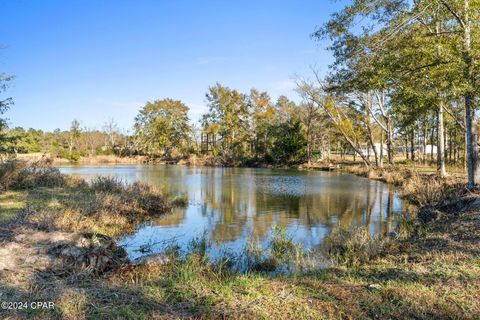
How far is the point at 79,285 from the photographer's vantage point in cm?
529

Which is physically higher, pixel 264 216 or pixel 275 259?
pixel 275 259

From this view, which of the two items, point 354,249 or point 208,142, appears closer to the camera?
point 354,249

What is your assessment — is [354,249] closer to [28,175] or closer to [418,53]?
[418,53]

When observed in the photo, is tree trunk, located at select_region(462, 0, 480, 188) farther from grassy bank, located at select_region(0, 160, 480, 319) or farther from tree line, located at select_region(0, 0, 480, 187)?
grassy bank, located at select_region(0, 160, 480, 319)

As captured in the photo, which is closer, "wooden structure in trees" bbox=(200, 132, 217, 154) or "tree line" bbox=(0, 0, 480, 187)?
"tree line" bbox=(0, 0, 480, 187)

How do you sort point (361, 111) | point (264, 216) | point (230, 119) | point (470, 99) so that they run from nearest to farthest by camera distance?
point (470, 99) < point (264, 216) < point (361, 111) < point (230, 119)

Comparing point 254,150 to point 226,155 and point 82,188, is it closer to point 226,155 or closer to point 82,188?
point 226,155

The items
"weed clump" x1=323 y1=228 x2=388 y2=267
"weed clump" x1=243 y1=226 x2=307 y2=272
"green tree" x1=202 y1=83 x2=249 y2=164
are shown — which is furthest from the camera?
"green tree" x1=202 y1=83 x2=249 y2=164

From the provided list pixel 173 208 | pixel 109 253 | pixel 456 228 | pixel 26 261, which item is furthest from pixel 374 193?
pixel 26 261

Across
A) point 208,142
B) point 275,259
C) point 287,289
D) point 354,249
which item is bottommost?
point 275,259

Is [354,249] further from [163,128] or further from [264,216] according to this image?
[163,128]

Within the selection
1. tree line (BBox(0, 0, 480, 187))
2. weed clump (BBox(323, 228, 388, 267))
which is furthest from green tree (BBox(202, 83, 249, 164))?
weed clump (BBox(323, 228, 388, 267))

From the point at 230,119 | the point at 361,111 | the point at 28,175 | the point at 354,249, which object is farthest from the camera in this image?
the point at 230,119

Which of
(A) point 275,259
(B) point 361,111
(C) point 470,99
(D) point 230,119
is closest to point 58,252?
(A) point 275,259
